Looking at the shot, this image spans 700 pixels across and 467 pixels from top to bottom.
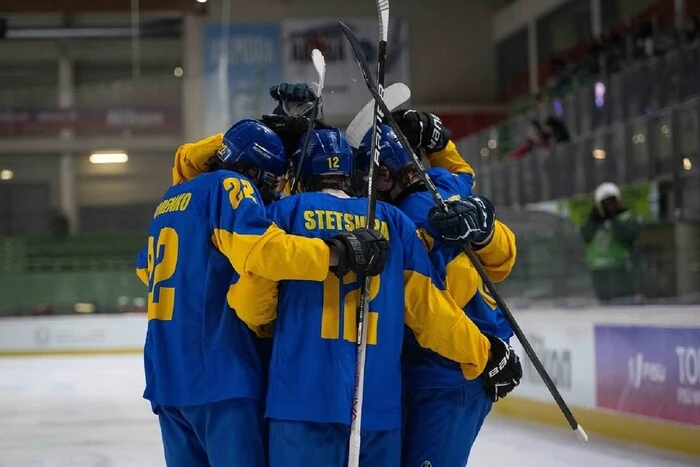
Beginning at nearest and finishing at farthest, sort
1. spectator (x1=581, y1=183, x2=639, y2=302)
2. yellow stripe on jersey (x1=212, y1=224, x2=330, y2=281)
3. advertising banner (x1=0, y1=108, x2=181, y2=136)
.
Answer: yellow stripe on jersey (x1=212, y1=224, x2=330, y2=281), spectator (x1=581, y1=183, x2=639, y2=302), advertising banner (x1=0, y1=108, x2=181, y2=136)

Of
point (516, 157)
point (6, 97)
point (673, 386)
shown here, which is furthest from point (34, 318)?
point (673, 386)

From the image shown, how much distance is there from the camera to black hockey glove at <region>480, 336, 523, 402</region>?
261cm

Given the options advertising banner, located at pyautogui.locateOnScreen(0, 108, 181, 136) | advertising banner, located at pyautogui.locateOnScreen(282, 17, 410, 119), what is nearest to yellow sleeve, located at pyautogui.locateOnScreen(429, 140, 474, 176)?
advertising banner, located at pyautogui.locateOnScreen(282, 17, 410, 119)

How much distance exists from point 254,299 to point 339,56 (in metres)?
5.18

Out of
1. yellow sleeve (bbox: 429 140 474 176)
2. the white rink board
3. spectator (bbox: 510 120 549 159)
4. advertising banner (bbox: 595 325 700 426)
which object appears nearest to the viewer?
yellow sleeve (bbox: 429 140 474 176)

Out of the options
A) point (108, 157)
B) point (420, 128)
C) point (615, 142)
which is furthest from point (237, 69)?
point (420, 128)

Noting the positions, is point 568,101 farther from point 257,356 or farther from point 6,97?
point 257,356

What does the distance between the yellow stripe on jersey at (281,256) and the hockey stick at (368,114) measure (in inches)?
20.6

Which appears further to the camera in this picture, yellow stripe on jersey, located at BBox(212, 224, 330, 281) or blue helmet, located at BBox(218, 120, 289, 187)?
blue helmet, located at BBox(218, 120, 289, 187)

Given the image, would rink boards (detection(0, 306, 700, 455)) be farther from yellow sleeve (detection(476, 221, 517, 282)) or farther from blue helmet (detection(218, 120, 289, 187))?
blue helmet (detection(218, 120, 289, 187))

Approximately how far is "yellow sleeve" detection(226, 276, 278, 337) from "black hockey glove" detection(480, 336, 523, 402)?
56 centimetres

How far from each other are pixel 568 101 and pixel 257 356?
9428 mm

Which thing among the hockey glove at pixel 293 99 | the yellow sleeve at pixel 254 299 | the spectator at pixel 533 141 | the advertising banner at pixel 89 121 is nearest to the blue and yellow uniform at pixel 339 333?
the yellow sleeve at pixel 254 299

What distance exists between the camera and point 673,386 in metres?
4.79
